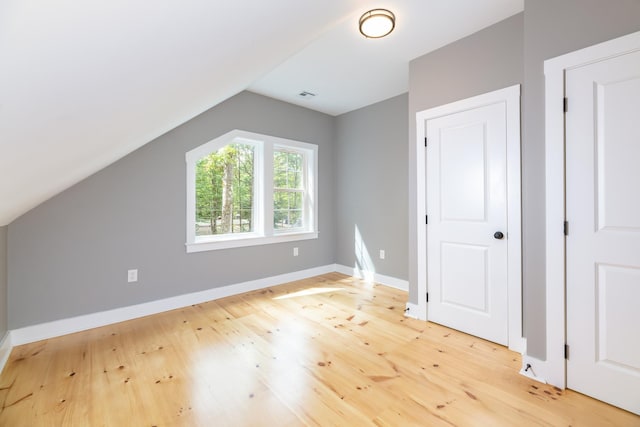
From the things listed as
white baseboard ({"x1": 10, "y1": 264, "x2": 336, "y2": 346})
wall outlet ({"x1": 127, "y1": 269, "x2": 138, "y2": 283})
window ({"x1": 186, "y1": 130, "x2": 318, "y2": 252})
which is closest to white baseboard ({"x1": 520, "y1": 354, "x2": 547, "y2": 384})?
white baseboard ({"x1": 10, "y1": 264, "x2": 336, "y2": 346})

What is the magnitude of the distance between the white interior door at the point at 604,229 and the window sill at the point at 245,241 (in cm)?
317

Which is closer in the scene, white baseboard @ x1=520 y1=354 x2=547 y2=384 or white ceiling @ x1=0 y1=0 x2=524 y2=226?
white ceiling @ x1=0 y1=0 x2=524 y2=226

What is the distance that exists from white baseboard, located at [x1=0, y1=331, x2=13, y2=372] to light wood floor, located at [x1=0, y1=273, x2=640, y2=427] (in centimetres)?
5

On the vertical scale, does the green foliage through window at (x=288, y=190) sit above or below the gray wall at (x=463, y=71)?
below

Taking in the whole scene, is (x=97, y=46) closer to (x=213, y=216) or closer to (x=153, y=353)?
(x=153, y=353)

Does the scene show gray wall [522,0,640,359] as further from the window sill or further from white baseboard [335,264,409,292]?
the window sill

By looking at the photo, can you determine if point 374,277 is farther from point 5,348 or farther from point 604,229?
point 5,348

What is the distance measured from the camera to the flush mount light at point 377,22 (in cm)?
208

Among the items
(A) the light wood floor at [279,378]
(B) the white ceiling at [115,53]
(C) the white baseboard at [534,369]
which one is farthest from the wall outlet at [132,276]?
(C) the white baseboard at [534,369]

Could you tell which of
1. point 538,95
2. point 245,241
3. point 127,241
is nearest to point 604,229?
point 538,95

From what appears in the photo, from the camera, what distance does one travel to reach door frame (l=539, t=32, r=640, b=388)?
1771mm

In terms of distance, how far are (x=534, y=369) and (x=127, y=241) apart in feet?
12.0

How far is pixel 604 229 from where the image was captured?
165 cm

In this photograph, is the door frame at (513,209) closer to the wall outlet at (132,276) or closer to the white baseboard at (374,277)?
the white baseboard at (374,277)
